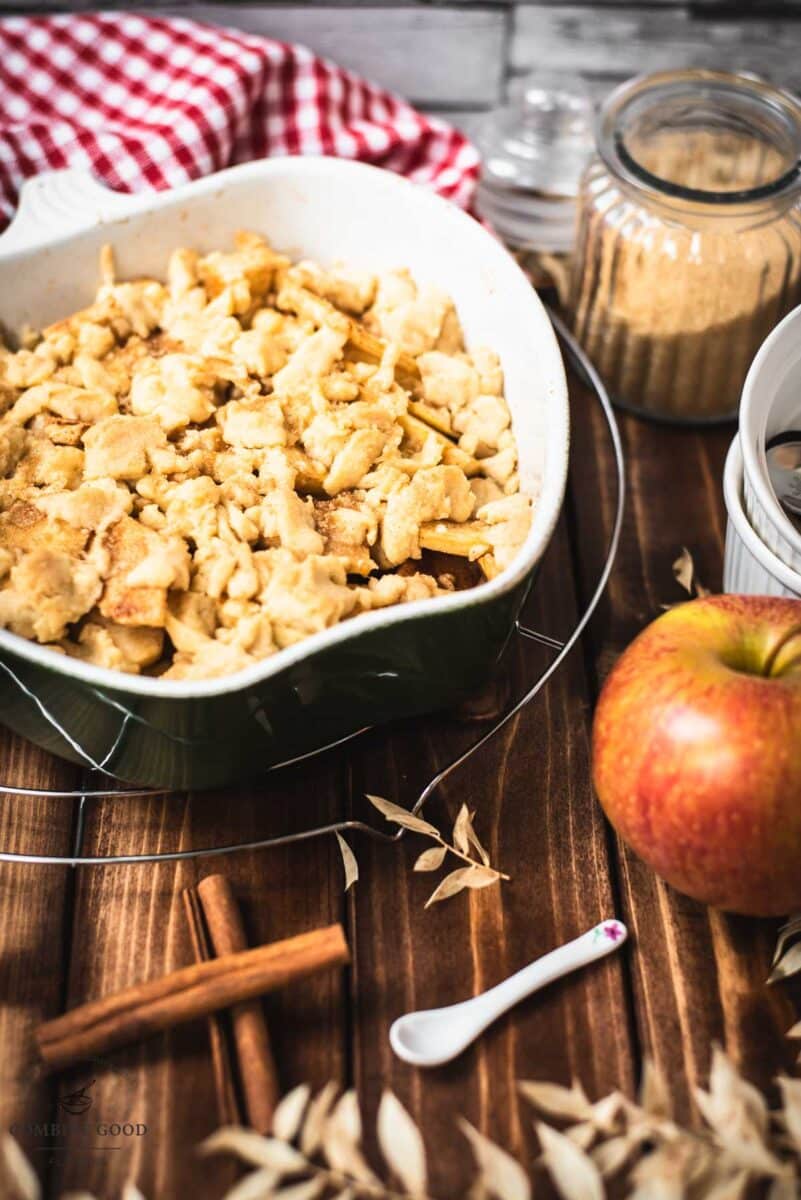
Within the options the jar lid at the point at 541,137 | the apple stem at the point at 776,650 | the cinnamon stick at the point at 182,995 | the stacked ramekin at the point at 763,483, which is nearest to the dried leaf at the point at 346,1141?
the cinnamon stick at the point at 182,995

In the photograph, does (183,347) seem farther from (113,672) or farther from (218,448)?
(113,672)

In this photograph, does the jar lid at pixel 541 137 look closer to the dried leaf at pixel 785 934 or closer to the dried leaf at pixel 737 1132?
the dried leaf at pixel 785 934

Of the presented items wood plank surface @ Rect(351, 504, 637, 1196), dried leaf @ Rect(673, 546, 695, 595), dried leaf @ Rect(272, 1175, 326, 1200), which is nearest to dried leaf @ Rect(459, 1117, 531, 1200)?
wood plank surface @ Rect(351, 504, 637, 1196)

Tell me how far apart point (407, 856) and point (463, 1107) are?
0.77ft

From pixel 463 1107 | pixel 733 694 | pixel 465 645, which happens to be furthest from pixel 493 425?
pixel 463 1107

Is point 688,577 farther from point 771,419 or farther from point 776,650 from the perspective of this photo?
point 776,650

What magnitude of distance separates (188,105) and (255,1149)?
1.24 metres

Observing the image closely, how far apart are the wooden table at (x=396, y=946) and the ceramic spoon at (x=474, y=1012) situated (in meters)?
0.02

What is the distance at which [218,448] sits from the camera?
1249 mm

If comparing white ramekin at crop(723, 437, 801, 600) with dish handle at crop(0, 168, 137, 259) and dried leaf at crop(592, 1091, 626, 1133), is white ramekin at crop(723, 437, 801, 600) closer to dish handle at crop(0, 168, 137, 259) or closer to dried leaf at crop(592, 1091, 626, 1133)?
dried leaf at crop(592, 1091, 626, 1133)

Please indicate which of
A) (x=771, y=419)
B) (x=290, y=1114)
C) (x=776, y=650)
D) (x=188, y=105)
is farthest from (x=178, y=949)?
(x=188, y=105)

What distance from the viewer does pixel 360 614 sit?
1104mm

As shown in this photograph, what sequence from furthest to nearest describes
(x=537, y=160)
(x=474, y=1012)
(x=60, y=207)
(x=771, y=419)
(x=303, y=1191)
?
(x=537, y=160) → (x=60, y=207) → (x=771, y=419) → (x=474, y=1012) → (x=303, y=1191)

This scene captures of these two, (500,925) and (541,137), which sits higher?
(541,137)
